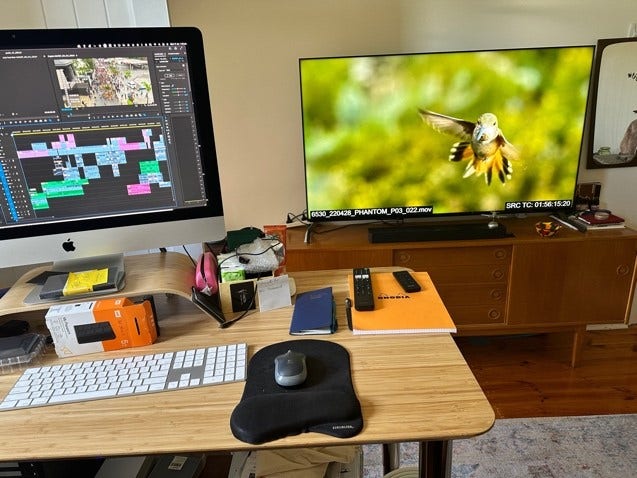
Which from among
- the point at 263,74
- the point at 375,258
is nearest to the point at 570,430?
the point at 375,258

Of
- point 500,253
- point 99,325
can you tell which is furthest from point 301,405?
point 500,253

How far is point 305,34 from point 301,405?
191 cm

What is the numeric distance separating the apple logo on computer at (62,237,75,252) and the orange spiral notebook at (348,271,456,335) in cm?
72

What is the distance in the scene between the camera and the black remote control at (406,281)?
1.25 meters

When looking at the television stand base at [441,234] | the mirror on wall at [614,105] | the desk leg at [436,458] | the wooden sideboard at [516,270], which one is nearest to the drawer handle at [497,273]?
the wooden sideboard at [516,270]

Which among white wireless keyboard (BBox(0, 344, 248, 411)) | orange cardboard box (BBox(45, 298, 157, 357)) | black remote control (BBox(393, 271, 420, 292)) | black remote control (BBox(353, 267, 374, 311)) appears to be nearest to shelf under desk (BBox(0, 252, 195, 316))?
orange cardboard box (BBox(45, 298, 157, 357))

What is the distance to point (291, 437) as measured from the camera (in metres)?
→ 0.79

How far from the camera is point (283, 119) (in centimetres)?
234

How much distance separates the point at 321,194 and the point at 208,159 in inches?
43.9

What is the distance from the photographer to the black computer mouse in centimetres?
Answer: 89

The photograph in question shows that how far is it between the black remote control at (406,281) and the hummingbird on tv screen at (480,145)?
1.10 m

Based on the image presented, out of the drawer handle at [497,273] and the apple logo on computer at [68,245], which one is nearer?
the apple logo on computer at [68,245]

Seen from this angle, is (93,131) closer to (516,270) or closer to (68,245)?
(68,245)

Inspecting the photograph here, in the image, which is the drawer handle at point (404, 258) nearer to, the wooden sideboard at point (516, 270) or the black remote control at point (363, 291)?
the wooden sideboard at point (516, 270)
